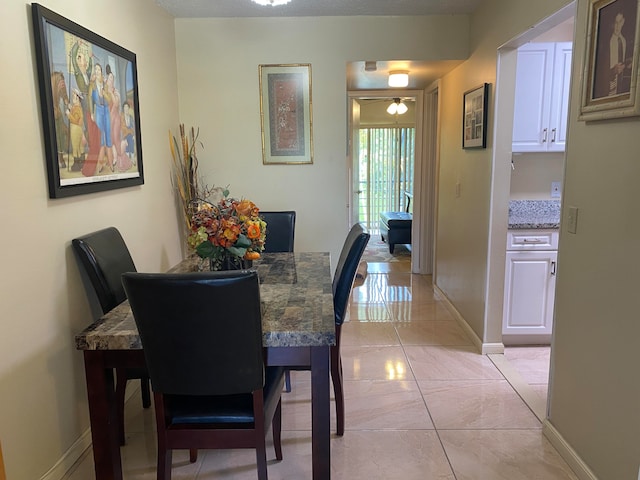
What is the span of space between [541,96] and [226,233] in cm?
243

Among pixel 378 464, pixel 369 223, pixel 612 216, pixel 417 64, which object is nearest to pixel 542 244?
pixel 612 216

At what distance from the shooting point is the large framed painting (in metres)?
1.84

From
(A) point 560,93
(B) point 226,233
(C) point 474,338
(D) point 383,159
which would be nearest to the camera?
(B) point 226,233

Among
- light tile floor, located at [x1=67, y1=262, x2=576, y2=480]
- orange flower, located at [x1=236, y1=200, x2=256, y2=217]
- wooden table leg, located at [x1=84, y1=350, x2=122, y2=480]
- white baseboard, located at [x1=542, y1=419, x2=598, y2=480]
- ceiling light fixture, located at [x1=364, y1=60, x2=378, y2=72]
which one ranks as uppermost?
ceiling light fixture, located at [x1=364, y1=60, x2=378, y2=72]

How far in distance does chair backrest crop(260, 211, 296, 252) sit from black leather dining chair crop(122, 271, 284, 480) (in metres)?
1.53

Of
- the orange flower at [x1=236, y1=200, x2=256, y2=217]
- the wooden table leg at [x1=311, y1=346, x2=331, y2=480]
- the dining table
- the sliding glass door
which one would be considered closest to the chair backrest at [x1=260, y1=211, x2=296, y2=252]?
the orange flower at [x1=236, y1=200, x2=256, y2=217]

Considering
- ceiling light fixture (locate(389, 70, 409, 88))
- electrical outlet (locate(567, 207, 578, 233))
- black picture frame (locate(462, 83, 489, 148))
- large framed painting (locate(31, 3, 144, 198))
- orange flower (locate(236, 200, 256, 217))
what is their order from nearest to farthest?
large framed painting (locate(31, 3, 144, 198)) < electrical outlet (locate(567, 207, 578, 233)) < orange flower (locate(236, 200, 256, 217)) < black picture frame (locate(462, 83, 489, 148)) < ceiling light fixture (locate(389, 70, 409, 88))

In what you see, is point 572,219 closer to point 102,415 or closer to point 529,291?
point 529,291

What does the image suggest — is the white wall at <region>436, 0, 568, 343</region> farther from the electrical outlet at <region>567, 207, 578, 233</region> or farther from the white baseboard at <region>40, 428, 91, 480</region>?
the white baseboard at <region>40, 428, 91, 480</region>

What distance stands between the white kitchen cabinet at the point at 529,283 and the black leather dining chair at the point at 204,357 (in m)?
2.13

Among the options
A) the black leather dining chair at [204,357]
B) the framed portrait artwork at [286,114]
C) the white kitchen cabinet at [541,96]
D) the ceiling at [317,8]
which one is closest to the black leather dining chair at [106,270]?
the black leather dining chair at [204,357]

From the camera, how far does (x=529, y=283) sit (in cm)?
317

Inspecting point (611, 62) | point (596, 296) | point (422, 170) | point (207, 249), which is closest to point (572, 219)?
point (596, 296)

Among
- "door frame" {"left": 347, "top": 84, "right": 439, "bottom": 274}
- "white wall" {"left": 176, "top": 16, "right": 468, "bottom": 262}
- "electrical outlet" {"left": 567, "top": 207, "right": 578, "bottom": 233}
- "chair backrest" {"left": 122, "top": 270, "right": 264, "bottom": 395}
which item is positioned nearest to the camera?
"chair backrest" {"left": 122, "top": 270, "right": 264, "bottom": 395}
